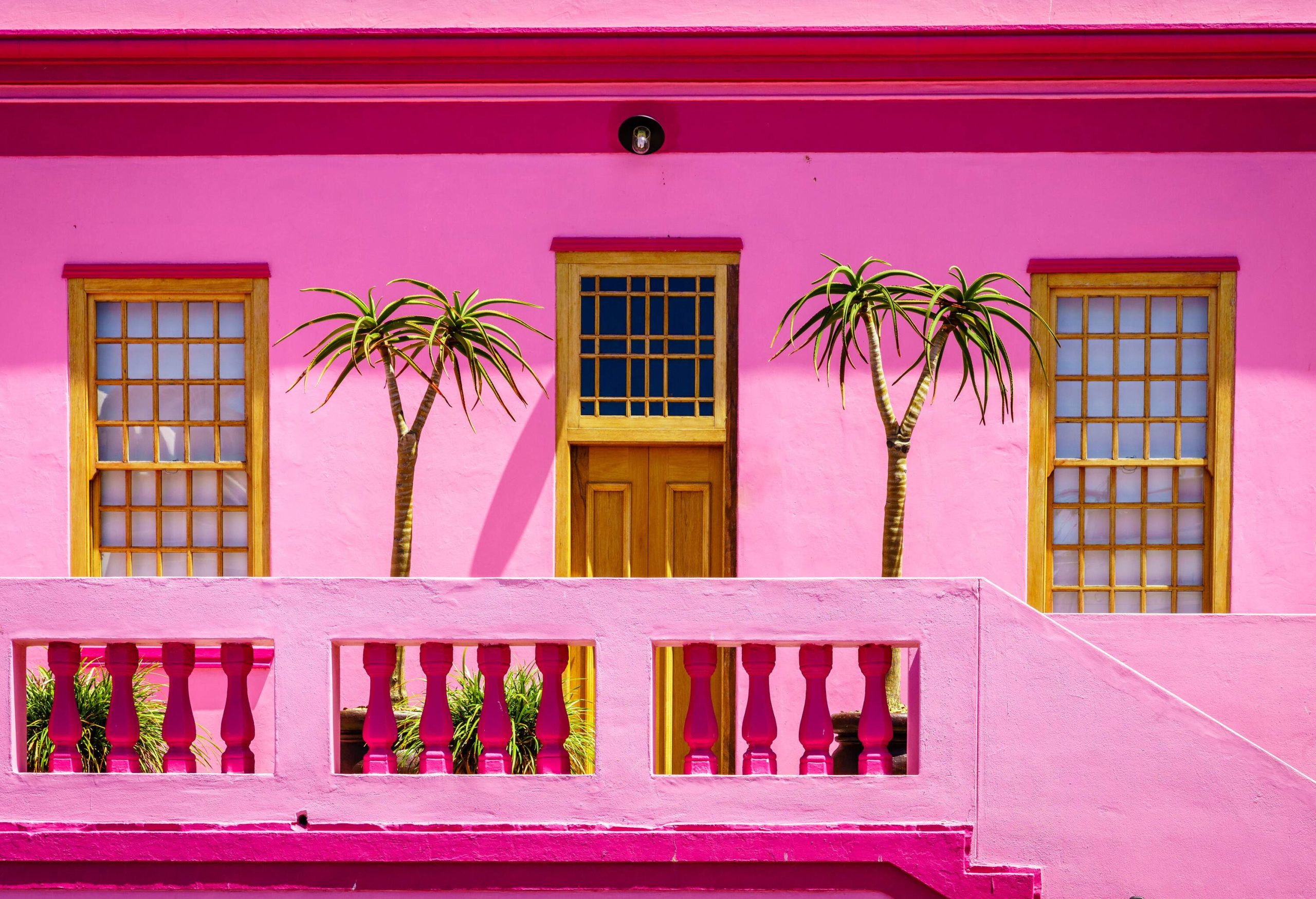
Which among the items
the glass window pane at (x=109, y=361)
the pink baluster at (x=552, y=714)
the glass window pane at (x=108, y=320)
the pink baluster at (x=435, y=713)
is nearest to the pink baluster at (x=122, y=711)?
the pink baluster at (x=435, y=713)

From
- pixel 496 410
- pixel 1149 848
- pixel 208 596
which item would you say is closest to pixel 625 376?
pixel 496 410

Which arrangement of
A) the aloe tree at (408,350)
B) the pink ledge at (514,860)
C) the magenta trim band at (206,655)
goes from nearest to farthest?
1. the pink ledge at (514,860)
2. the aloe tree at (408,350)
3. the magenta trim band at (206,655)

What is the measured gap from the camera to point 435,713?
407cm

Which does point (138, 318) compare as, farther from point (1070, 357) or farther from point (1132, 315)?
point (1132, 315)

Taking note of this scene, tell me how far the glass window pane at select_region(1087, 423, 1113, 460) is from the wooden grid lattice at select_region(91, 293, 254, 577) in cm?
503

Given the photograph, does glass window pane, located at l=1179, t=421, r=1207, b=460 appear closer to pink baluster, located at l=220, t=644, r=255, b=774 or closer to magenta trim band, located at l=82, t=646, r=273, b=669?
pink baluster, located at l=220, t=644, r=255, b=774

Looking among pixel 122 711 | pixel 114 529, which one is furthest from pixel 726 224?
pixel 114 529

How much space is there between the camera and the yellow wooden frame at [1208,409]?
242 inches

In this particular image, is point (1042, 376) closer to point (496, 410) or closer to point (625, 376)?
point (625, 376)

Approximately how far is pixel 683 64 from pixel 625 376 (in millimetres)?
1845

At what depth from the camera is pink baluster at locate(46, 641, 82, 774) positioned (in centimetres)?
406

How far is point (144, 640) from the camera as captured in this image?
13.2 ft

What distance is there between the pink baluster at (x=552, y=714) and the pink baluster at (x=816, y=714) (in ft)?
3.03

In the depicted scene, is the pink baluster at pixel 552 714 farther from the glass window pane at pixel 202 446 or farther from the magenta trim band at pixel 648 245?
the glass window pane at pixel 202 446
